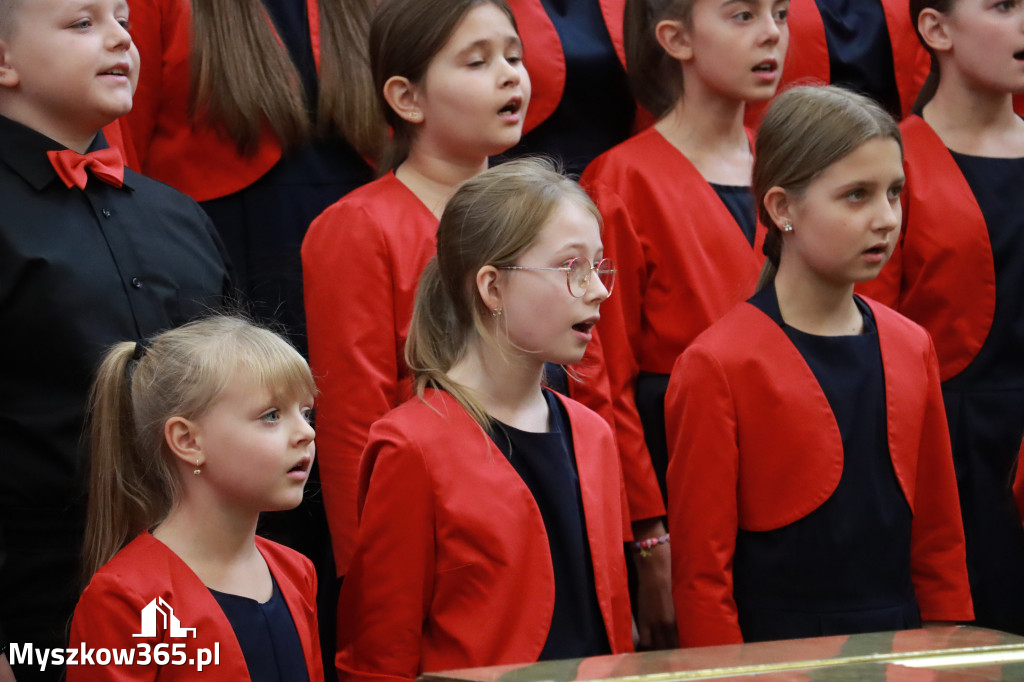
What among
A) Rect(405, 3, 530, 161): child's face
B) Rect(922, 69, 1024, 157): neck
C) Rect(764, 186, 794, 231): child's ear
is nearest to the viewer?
Rect(764, 186, 794, 231): child's ear

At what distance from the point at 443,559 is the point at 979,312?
4.17 ft

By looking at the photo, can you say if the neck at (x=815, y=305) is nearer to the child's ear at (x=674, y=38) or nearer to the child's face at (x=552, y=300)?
the child's face at (x=552, y=300)

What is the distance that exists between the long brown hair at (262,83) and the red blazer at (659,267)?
0.47 meters

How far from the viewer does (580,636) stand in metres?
1.88

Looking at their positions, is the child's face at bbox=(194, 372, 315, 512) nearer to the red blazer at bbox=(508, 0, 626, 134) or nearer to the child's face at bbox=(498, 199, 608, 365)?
the child's face at bbox=(498, 199, 608, 365)

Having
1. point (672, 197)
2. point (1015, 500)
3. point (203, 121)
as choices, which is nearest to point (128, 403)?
point (203, 121)

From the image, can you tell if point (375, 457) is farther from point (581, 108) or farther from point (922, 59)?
point (922, 59)

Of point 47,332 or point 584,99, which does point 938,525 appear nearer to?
point 584,99

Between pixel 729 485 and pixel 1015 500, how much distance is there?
2.71ft

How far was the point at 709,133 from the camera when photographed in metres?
2.62

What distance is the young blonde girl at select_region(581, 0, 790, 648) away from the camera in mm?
2400

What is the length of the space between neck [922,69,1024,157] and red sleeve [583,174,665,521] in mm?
739

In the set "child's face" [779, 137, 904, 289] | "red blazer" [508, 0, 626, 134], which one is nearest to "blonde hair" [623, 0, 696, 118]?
"red blazer" [508, 0, 626, 134]

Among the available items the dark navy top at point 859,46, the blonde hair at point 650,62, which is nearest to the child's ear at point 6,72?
the blonde hair at point 650,62
